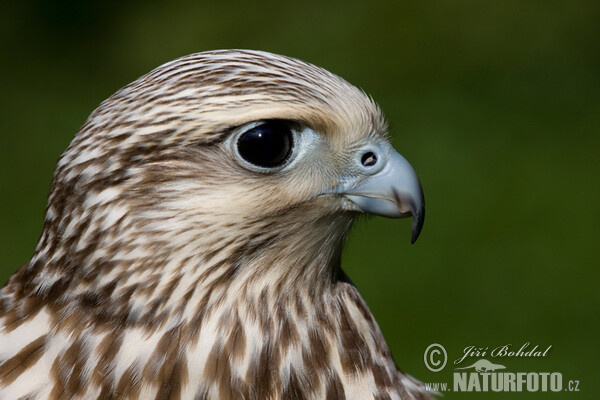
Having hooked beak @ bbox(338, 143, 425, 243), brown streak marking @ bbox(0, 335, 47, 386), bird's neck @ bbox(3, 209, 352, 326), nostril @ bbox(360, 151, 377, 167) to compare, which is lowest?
brown streak marking @ bbox(0, 335, 47, 386)

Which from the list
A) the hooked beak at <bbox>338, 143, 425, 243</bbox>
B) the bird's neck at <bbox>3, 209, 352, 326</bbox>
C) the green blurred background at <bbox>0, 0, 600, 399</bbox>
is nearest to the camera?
the bird's neck at <bbox>3, 209, 352, 326</bbox>

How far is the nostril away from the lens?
87.4 inches

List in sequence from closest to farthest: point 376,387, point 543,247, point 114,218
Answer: point 114,218
point 376,387
point 543,247

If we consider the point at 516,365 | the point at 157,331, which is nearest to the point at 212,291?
the point at 157,331

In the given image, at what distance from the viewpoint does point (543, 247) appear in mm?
5617

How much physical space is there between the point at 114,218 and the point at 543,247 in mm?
4054

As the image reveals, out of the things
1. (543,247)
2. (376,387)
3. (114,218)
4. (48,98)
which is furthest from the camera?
(48,98)

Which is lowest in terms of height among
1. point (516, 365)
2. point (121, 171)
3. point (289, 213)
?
point (516, 365)

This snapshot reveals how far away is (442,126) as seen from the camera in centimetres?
639

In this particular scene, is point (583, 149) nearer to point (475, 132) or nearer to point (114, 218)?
point (475, 132)

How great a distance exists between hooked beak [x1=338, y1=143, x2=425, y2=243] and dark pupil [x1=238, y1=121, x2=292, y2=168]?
19cm

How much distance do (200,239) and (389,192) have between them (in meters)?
0.46

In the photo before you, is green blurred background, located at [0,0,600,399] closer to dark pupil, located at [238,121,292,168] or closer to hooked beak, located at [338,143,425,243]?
hooked beak, located at [338,143,425,243]

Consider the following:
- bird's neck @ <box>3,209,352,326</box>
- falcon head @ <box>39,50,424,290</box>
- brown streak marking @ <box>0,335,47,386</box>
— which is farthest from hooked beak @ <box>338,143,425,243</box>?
brown streak marking @ <box>0,335,47,386</box>
